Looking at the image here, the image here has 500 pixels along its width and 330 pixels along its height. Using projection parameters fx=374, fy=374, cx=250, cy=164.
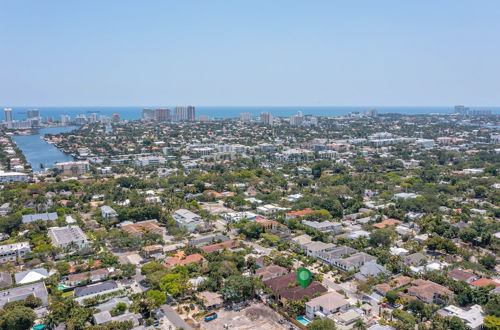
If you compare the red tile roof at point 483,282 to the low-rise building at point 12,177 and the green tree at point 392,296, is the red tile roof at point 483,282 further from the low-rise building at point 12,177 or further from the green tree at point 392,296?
the low-rise building at point 12,177

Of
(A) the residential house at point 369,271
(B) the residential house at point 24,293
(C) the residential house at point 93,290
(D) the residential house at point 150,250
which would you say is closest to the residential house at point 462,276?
(A) the residential house at point 369,271

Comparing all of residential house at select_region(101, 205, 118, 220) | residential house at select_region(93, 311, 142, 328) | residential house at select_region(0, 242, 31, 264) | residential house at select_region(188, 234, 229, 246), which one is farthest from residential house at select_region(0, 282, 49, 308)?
residential house at select_region(101, 205, 118, 220)

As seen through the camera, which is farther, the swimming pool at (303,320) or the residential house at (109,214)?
the residential house at (109,214)

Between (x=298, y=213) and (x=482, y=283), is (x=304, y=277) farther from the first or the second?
(x=298, y=213)

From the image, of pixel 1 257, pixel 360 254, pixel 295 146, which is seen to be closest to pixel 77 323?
pixel 1 257

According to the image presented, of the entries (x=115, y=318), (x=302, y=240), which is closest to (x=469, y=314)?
(x=302, y=240)

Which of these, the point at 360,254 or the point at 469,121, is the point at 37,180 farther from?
the point at 469,121
